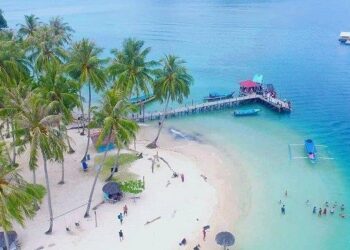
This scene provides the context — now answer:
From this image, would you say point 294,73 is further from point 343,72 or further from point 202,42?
point 202,42

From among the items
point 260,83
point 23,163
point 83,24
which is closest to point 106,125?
point 23,163

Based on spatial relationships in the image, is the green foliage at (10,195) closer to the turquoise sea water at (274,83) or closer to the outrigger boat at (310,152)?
the turquoise sea water at (274,83)

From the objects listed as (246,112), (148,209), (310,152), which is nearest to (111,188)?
(148,209)

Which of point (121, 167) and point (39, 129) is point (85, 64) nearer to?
point (121, 167)

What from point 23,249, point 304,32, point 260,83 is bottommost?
point 23,249

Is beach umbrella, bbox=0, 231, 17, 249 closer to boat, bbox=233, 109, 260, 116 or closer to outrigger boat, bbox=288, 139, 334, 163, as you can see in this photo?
outrigger boat, bbox=288, 139, 334, 163

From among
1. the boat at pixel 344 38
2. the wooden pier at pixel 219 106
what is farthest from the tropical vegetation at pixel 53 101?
the boat at pixel 344 38

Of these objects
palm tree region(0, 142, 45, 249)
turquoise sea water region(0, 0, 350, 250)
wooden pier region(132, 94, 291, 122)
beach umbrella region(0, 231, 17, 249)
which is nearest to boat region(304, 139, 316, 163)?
turquoise sea water region(0, 0, 350, 250)
